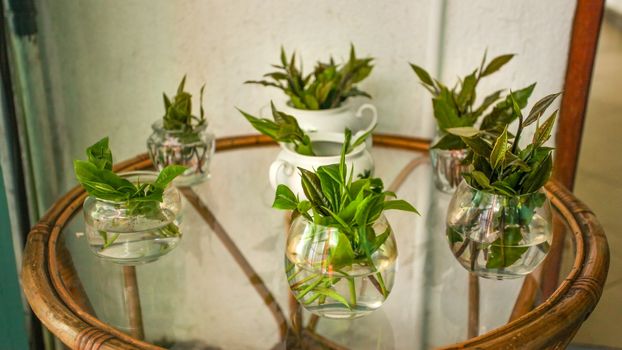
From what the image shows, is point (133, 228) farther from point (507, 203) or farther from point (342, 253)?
point (507, 203)

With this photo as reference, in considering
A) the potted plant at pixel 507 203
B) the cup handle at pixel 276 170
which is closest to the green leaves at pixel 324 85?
the cup handle at pixel 276 170

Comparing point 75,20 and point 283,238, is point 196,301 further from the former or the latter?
point 75,20

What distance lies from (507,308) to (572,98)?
34 cm

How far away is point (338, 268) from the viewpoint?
0.47 m

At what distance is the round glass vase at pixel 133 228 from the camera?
0.53 m

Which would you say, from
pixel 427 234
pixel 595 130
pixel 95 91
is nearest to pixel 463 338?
pixel 427 234

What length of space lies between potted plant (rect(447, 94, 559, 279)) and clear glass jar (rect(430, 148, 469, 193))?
126 mm

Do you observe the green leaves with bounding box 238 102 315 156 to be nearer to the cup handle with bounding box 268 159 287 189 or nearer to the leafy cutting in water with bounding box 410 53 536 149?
the cup handle with bounding box 268 159 287 189

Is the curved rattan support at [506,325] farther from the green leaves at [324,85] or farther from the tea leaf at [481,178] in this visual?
the green leaves at [324,85]

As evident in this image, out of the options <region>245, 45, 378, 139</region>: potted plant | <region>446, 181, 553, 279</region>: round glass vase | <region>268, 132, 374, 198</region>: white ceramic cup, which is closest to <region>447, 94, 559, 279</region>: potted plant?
<region>446, 181, 553, 279</region>: round glass vase

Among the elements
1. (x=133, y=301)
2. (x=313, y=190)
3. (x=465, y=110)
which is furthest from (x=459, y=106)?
(x=133, y=301)

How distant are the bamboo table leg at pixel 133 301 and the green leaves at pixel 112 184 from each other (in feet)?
0.20

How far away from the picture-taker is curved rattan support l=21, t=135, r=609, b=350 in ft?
1.45

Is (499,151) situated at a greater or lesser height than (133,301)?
greater
